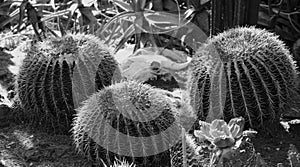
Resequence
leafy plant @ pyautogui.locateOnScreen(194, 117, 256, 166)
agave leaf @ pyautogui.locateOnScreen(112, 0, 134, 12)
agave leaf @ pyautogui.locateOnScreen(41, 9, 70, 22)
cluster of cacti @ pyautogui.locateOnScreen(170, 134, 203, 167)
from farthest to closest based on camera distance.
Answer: agave leaf @ pyautogui.locateOnScreen(41, 9, 70, 22) → agave leaf @ pyautogui.locateOnScreen(112, 0, 134, 12) → cluster of cacti @ pyautogui.locateOnScreen(170, 134, 203, 167) → leafy plant @ pyautogui.locateOnScreen(194, 117, 256, 166)

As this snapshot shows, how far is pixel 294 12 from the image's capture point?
4801mm

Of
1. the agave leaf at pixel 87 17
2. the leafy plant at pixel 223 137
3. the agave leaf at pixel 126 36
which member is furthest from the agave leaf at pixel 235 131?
the agave leaf at pixel 87 17

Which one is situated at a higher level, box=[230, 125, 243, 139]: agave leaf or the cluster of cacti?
box=[230, 125, 243, 139]: agave leaf

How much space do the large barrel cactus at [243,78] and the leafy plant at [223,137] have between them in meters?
0.99

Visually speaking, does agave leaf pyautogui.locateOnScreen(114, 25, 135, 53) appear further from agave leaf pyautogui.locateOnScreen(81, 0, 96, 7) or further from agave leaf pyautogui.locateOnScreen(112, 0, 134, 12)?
agave leaf pyautogui.locateOnScreen(81, 0, 96, 7)

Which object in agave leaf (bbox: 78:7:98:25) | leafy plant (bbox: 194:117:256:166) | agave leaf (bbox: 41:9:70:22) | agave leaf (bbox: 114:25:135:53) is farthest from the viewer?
agave leaf (bbox: 41:9:70:22)

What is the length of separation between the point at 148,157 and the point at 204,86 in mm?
527

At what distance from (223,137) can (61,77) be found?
61.9 inches

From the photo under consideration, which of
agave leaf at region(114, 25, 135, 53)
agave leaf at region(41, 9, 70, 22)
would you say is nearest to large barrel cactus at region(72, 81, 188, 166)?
agave leaf at region(114, 25, 135, 53)

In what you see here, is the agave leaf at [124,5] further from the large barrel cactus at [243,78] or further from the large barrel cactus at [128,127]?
the large barrel cactus at [128,127]

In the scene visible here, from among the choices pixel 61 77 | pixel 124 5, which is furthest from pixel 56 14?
pixel 61 77

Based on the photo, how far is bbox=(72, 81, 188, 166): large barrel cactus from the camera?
281 centimetres

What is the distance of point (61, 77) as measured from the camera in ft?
11.0

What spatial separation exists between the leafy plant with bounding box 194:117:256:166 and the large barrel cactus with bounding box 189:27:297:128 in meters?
0.99
